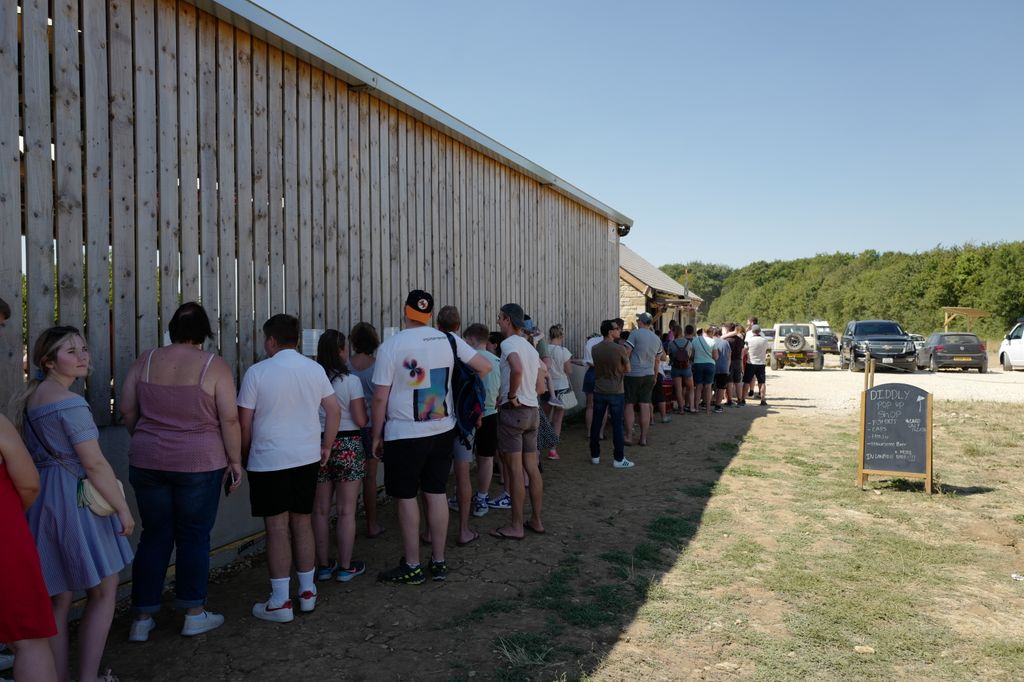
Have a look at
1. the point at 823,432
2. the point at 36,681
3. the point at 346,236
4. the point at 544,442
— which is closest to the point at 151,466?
the point at 36,681

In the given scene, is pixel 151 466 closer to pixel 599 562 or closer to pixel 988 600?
pixel 599 562

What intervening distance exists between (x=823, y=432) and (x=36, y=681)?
34.7 ft

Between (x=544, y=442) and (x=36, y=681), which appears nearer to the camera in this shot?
(x=36, y=681)

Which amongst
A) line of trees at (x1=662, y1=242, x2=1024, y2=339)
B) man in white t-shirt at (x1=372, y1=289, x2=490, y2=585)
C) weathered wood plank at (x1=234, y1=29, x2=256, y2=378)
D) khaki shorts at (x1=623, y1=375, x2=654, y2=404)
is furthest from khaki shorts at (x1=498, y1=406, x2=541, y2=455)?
line of trees at (x1=662, y1=242, x2=1024, y2=339)

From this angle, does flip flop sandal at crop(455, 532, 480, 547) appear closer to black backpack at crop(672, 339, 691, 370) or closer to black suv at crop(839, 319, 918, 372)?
black backpack at crop(672, 339, 691, 370)

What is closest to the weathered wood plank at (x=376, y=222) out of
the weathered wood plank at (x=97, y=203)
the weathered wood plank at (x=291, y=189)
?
the weathered wood plank at (x=291, y=189)

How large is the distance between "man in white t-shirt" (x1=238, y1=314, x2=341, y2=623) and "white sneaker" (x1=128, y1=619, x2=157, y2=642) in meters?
0.53

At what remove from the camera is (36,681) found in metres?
2.40

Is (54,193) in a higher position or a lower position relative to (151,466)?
higher

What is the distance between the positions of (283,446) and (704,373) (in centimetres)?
996

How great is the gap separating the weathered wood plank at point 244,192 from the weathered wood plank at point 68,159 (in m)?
1.20

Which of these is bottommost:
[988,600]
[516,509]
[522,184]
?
[988,600]

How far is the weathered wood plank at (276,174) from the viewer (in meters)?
5.23

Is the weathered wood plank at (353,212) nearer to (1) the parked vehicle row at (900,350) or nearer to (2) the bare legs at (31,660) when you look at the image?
(2) the bare legs at (31,660)
